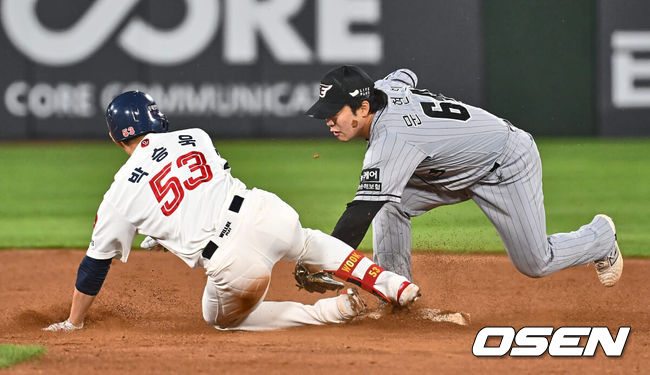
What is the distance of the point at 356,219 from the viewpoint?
5695 millimetres

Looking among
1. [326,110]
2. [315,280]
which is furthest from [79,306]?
[326,110]

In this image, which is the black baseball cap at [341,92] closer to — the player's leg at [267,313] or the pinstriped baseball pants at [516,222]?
the pinstriped baseball pants at [516,222]

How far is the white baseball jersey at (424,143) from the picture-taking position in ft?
18.5

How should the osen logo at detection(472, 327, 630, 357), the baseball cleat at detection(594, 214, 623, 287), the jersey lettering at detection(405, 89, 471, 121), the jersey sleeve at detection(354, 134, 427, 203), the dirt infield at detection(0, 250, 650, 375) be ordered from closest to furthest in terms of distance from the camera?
1. the dirt infield at detection(0, 250, 650, 375)
2. the osen logo at detection(472, 327, 630, 357)
3. the jersey sleeve at detection(354, 134, 427, 203)
4. the jersey lettering at detection(405, 89, 471, 121)
5. the baseball cleat at detection(594, 214, 623, 287)

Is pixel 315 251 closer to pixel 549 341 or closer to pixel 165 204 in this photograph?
pixel 165 204

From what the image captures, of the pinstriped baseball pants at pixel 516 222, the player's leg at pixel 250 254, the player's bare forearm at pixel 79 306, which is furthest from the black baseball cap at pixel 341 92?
the player's bare forearm at pixel 79 306

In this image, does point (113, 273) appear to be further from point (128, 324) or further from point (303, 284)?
point (303, 284)

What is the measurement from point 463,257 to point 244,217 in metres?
3.41

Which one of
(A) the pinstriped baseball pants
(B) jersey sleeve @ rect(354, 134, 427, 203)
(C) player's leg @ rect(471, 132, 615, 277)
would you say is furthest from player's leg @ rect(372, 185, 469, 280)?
(B) jersey sleeve @ rect(354, 134, 427, 203)

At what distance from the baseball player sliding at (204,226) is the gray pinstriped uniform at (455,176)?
437mm

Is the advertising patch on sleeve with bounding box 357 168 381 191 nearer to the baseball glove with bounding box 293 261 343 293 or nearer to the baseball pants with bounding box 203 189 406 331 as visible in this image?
the baseball pants with bounding box 203 189 406 331

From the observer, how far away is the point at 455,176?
621 centimetres

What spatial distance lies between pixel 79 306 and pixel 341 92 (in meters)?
1.91

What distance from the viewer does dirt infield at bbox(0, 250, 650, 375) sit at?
4.88 metres
